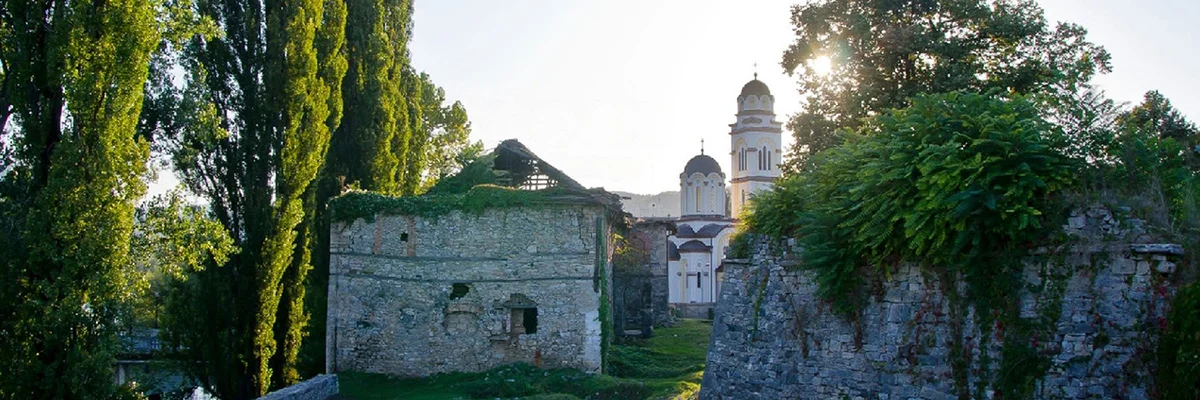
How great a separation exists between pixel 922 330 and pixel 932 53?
9.09 m

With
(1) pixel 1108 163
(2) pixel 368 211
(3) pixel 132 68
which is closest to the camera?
(1) pixel 1108 163

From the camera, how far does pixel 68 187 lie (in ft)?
45.7

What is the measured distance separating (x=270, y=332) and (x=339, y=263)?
3.17 m

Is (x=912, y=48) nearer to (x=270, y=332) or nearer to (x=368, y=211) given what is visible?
(x=368, y=211)

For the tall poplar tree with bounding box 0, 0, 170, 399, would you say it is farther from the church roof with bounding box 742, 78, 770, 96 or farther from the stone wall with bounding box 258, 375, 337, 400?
the church roof with bounding box 742, 78, 770, 96

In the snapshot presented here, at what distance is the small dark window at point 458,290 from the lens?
22.9m

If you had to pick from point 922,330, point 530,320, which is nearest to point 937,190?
point 922,330

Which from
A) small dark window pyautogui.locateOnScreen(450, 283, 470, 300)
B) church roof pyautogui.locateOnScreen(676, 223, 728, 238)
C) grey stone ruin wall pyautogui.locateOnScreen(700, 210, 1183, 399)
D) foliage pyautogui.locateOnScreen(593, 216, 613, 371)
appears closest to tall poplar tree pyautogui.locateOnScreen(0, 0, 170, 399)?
small dark window pyautogui.locateOnScreen(450, 283, 470, 300)

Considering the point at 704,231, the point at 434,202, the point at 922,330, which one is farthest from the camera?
the point at 704,231

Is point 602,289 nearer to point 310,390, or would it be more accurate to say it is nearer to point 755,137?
point 310,390

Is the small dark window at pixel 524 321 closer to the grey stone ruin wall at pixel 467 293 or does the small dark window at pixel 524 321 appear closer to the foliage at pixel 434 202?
the grey stone ruin wall at pixel 467 293

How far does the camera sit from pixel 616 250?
106 feet

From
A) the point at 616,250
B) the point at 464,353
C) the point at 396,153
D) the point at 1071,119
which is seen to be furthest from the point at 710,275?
the point at 1071,119

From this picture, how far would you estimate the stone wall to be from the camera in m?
18.4
